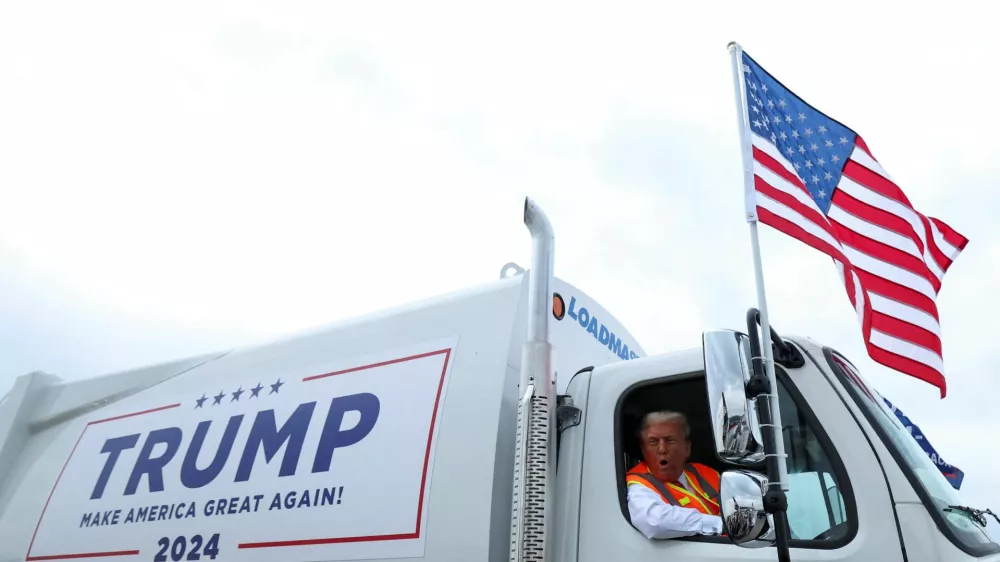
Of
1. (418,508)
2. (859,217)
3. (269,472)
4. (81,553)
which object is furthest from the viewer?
(81,553)

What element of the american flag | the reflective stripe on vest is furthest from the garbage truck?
the american flag

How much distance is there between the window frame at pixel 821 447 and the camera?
2523 mm

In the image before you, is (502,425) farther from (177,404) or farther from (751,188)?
(177,404)

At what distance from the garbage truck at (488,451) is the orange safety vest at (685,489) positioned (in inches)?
2.9

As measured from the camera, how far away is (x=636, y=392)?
10.4ft

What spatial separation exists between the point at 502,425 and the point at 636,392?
0.57 meters

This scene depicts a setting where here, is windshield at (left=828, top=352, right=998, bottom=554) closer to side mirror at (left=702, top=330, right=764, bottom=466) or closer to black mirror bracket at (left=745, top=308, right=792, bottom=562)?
black mirror bracket at (left=745, top=308, right=792, bottom=562)

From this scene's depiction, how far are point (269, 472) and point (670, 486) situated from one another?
1.90m

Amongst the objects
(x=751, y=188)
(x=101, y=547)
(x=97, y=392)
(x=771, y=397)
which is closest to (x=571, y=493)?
(x=771, y=397)

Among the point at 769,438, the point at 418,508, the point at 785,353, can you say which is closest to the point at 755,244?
the point at 785,353

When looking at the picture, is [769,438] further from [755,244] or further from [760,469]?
[755,244]

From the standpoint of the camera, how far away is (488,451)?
10.2ft

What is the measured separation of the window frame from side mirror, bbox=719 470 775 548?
375 mm

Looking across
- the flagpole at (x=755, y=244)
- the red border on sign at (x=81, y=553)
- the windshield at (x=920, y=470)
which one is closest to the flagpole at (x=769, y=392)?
the flagpole at (x=755, y=244)
